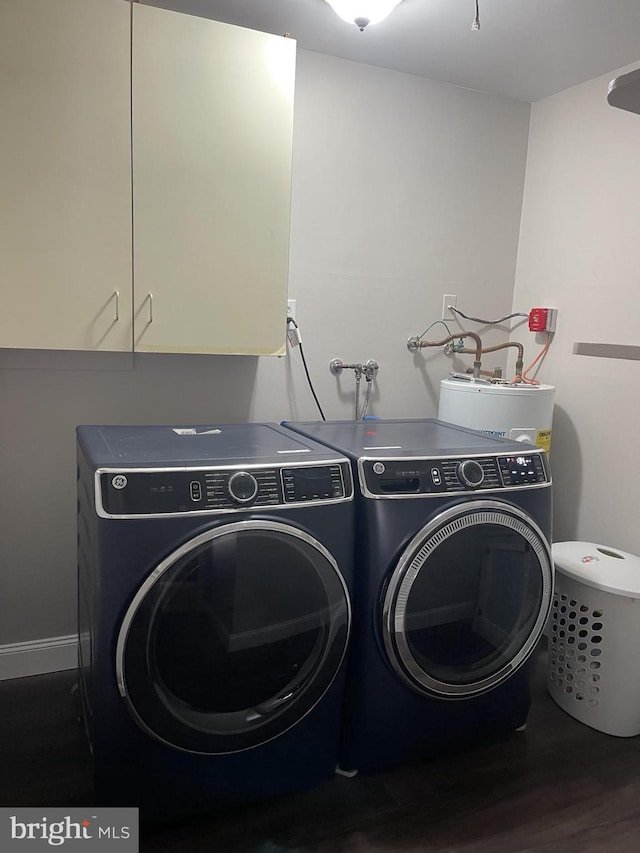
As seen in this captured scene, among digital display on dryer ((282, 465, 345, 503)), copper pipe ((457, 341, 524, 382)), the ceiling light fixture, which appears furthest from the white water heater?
the ceiling light fixture

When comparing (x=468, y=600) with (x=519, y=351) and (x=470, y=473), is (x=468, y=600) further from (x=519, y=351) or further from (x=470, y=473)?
(x=519, y=351)

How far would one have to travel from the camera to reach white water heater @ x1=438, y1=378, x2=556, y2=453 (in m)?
2.30

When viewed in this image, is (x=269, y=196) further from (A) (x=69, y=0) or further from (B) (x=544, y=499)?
(B) (x=544, y=499)

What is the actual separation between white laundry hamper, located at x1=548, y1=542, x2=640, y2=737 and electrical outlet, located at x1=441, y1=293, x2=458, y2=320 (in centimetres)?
113

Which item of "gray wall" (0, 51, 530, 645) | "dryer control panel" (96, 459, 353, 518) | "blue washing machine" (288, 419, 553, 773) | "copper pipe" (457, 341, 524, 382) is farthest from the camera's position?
"copper pipe" (457, 341, 524, 382)

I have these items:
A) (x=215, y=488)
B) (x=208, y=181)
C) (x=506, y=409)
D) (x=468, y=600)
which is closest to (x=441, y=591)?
(x=468, y=600)

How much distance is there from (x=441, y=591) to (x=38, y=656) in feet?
4.75

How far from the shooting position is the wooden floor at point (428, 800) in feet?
5.11

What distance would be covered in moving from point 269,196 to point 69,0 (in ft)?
2.34

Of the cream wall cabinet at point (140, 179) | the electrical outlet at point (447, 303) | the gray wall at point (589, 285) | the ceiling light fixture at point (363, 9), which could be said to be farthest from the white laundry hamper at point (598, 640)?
the ceiling light fixture at point (363, 9)

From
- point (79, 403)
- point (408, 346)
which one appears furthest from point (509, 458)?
point (79, 403)

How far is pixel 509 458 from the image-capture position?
5.91ft

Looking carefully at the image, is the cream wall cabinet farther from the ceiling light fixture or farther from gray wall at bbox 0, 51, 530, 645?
gray wall at bbox 0, 51, 530, 645

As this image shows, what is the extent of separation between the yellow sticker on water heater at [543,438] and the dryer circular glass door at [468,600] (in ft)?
2.13
